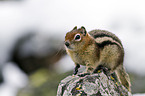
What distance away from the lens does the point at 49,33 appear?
10.8m

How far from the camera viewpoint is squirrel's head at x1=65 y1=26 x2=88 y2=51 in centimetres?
439

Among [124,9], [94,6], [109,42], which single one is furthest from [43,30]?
[109,42]

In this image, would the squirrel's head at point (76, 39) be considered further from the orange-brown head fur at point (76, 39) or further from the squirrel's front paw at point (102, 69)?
the squirrel's front paw at point (102, 69)

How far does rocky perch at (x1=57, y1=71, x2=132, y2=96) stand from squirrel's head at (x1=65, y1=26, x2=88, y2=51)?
1.66 ft

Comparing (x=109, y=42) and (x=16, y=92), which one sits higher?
(x=109, y=42)

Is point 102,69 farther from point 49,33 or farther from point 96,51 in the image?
point 49,33

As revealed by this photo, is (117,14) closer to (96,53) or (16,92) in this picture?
(16,92)

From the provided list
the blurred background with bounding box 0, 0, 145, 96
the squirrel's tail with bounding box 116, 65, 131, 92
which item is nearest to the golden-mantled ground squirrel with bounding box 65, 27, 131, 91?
the squirrel's tail with bounding box 116, 65, 131, 92

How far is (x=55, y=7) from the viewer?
12.0m

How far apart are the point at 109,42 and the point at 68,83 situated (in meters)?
1.07

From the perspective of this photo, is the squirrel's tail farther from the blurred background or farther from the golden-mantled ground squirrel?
the blurred background

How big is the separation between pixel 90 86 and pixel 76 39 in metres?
0.85

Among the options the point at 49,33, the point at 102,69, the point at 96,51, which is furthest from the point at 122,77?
the point at 49,33

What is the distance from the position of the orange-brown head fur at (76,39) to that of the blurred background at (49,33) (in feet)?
15.9
